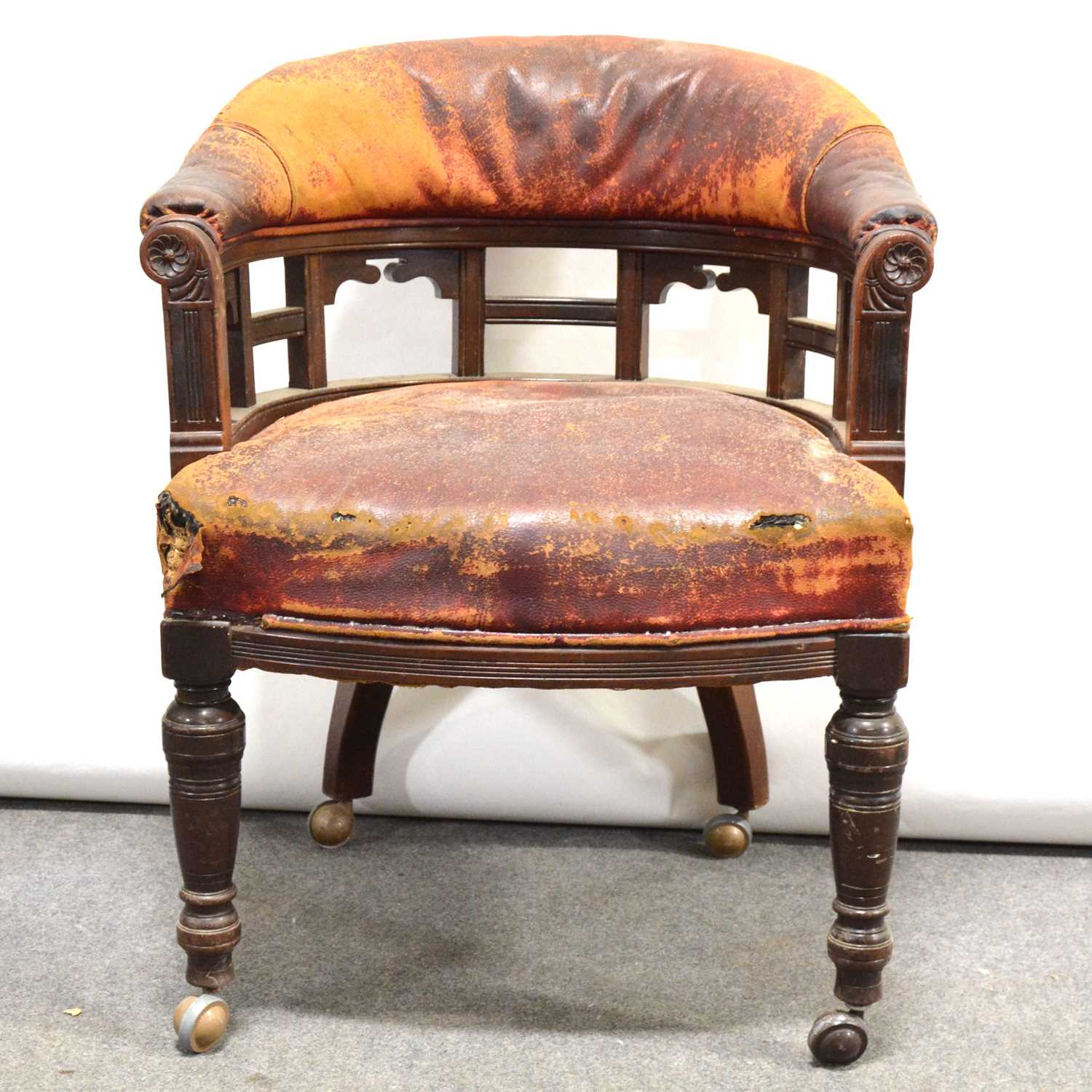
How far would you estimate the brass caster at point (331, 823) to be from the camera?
5.74ft

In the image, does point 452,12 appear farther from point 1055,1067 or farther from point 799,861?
point 1055,1067

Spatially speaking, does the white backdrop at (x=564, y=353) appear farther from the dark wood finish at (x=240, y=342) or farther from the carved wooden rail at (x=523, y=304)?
the dark wood finish at (x=240, y=342)

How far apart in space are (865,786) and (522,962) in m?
0.46

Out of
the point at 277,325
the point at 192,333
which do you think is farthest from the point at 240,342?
the point at 192,333

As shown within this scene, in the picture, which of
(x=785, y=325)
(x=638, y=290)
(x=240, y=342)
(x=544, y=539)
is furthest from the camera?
(x=638, y=290)

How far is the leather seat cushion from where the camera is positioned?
114cm

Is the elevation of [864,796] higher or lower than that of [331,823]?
higher

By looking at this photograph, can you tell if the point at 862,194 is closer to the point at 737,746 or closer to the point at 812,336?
the point at 812,336

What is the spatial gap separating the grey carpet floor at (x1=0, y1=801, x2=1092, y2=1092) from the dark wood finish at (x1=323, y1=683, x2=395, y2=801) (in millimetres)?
78

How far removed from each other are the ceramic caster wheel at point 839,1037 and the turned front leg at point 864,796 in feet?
0.10

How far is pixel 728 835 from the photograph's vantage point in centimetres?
174

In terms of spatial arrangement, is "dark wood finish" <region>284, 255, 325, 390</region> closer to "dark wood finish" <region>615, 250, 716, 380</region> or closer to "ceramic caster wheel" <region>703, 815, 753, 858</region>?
"dark wood finish" <region>615, 250, 716, 380</region>

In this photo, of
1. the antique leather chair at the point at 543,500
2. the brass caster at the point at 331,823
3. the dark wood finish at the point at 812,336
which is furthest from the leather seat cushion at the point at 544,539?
the brass caster at the point at 331,823

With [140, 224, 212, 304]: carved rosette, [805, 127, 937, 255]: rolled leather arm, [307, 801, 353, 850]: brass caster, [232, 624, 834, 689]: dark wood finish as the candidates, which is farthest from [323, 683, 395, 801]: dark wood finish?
[805, 127, 937, 255]: rolled leather arm
